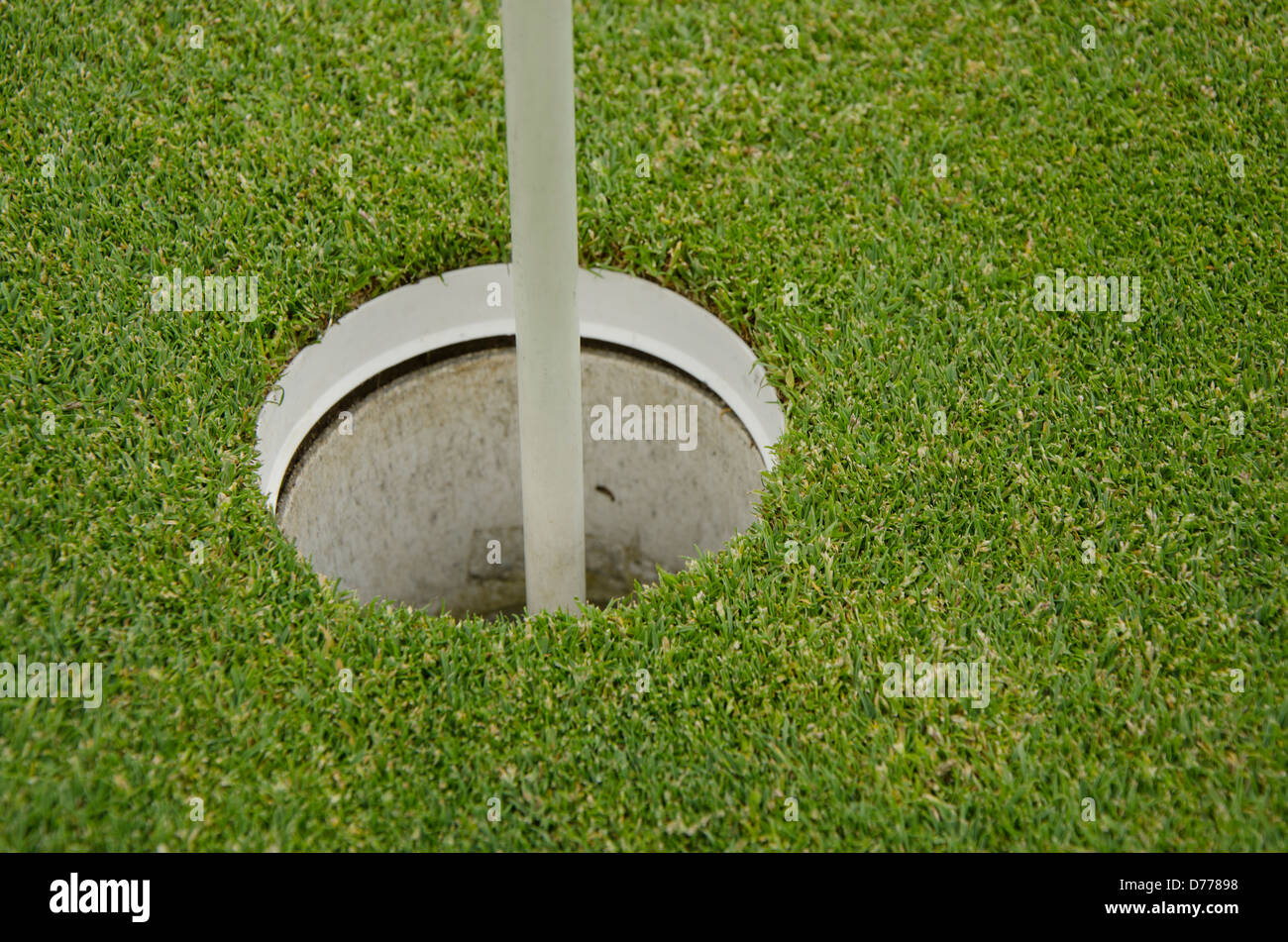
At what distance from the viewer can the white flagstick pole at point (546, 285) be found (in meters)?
2.54

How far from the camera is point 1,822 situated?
8.83 ft

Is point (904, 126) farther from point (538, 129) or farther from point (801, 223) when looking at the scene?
point (538, 129)

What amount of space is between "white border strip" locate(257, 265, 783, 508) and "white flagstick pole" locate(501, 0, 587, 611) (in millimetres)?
754

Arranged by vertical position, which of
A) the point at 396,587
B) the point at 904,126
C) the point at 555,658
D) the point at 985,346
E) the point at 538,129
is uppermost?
the point at 904,126

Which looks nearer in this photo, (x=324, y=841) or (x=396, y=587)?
(x=324, y=841)

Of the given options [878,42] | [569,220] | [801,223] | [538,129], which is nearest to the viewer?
[538,129]

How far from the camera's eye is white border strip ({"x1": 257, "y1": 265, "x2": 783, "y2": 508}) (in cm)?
370

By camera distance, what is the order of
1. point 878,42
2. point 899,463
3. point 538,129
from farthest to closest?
1. point 878,42
2. point 899,463
3. point 538,129

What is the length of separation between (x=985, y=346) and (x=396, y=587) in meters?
2.46

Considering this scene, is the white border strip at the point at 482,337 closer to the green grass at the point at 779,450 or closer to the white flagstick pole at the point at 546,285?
the green grass at the point at 779,450

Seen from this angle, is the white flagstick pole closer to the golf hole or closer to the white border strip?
the golf hole

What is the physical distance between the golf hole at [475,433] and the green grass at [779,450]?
14cm
